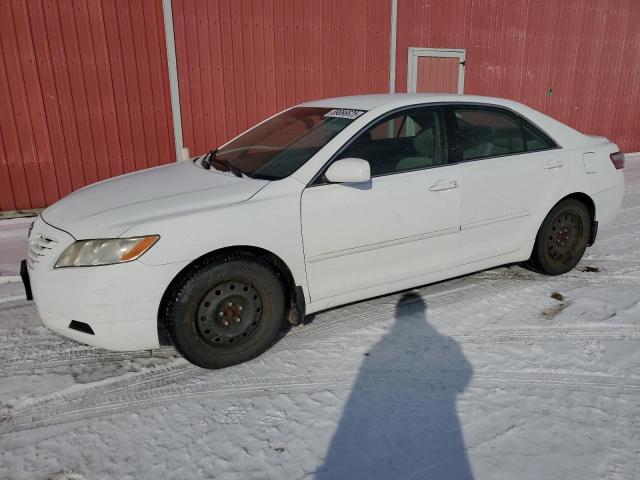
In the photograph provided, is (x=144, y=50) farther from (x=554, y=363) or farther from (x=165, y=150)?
(x=554, y=363)

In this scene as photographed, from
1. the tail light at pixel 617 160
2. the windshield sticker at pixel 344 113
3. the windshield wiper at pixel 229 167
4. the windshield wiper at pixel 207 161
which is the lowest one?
the tail light at pixel 617 160

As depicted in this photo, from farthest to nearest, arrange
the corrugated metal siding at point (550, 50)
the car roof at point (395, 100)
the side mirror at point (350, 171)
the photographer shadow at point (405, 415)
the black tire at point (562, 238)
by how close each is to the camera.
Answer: the corrugated metal siding at point (550, 50)
the black tire at point (562, 238)
the car roof at point (395, 100)
the side mirror at point (350, 171)
the photographer shadow at point (405, 415)

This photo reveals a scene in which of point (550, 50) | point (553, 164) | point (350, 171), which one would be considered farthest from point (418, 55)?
point (350, 171)

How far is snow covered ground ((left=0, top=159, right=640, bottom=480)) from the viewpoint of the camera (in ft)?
7.48

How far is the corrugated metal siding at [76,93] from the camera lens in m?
6.28

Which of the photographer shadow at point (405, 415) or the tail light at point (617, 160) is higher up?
the tail light at point (617, 160)

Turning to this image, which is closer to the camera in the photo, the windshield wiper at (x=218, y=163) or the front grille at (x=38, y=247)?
the front grille at (x=38, y=247)

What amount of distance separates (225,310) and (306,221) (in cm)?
72

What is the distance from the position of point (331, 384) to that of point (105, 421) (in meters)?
1.22

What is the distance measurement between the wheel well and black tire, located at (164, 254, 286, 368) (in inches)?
1.0

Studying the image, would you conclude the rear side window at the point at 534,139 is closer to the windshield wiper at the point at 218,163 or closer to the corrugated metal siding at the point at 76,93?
the windshield wiper at the point at 218,163

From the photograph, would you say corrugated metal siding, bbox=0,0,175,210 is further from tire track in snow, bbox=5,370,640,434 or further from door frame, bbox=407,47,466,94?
tire track in snow, bbox=5,370,640,434

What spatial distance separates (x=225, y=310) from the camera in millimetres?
2967

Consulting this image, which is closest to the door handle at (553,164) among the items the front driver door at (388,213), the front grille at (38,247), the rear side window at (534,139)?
the rear side window at (534,139)
